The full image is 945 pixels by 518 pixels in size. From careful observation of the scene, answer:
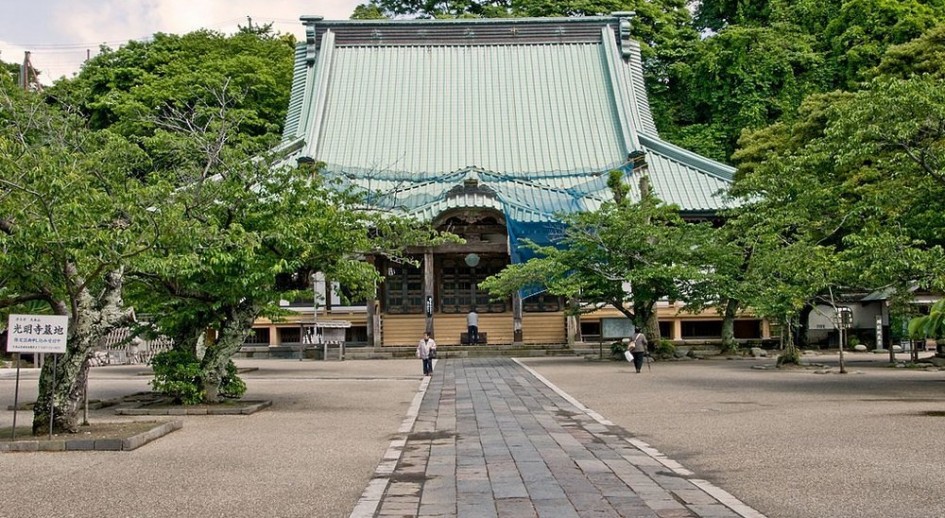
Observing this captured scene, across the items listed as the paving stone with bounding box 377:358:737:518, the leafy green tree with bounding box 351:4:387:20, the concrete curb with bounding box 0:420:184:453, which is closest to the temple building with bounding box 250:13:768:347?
the leafy green tree with bounding box 351:4:387:20

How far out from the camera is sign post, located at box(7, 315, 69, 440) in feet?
34.2

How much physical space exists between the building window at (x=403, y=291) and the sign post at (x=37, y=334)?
23.2 metres

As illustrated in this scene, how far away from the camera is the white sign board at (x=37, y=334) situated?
10414 millimetres

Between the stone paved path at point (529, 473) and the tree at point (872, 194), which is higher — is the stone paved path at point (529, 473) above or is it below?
below

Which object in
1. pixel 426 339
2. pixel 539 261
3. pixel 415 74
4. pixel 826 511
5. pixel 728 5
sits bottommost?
pixel 826 511

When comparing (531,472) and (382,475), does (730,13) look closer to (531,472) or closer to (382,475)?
(531,472)

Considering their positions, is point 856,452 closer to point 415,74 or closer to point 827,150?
point 827,150

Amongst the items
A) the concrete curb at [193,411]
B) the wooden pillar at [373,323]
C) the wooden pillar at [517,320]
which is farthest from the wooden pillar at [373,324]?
the concrete curb at [193,411]

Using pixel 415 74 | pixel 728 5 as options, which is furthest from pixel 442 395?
pixel 728 5

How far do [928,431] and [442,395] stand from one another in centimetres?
855

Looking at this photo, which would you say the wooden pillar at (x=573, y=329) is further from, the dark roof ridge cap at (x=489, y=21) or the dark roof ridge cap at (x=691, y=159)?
the dark roof ridge cap at (x=489, y=21)

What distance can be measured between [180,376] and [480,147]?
2291 cm

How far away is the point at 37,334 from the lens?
10.5m

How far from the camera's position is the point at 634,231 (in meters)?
24.1
